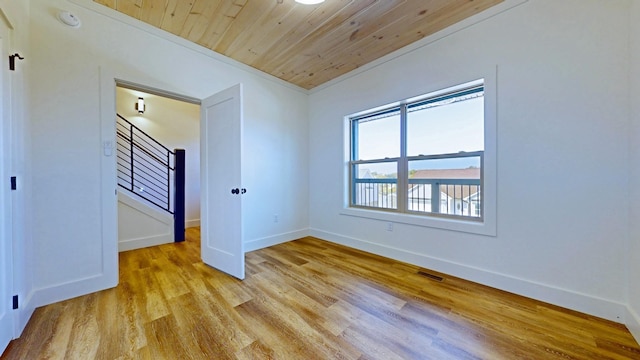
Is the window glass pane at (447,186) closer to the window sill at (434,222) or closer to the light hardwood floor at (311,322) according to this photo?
the window sill at (434,222)

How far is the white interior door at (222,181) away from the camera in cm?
238

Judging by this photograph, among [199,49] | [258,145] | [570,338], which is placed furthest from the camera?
[258,145]

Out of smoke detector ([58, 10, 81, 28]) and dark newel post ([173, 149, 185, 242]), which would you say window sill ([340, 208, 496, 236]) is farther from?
smoke detector ([58, 10, 81, 28])

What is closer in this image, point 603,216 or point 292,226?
point 603,216

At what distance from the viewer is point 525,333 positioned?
1.51 m

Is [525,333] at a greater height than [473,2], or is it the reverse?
[473,2]

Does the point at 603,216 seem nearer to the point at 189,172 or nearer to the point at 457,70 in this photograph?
the point at 457,70

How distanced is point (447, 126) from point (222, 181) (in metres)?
2.60

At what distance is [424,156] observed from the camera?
2727 millimetres

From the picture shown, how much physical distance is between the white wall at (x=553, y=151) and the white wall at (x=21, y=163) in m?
3.42

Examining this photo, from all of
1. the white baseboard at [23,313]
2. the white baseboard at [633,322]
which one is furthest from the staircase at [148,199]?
the white baseboard at [633,322]

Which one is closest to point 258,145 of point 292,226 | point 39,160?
point 292,226

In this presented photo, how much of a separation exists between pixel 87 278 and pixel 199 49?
8.69ft

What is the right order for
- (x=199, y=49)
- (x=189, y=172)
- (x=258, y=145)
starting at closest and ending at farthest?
1. (x=199, y=49)
2. (x=258, y=145)
3. (x=189, y=172)
